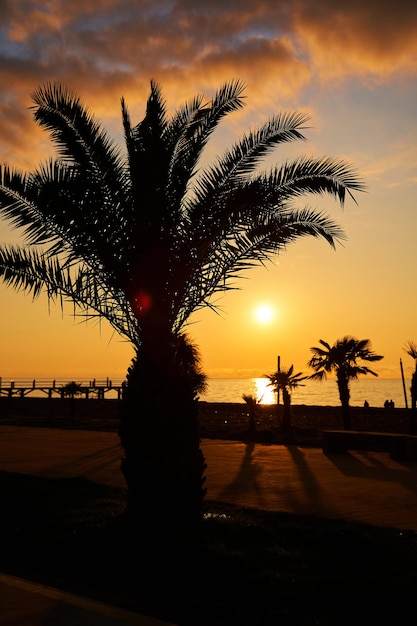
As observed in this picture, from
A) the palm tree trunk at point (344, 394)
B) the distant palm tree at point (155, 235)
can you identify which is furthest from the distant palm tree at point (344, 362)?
the distant palm tree at point (155, 235)

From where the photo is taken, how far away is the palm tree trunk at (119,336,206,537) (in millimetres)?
8109

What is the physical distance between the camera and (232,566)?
23.8 feet

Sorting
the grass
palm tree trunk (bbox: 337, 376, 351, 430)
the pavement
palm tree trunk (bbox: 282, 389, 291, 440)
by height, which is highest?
palm tree trunk (bbox: 337, 376, 351, 430)

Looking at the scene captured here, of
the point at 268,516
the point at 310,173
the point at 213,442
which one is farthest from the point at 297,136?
the point at 213,442

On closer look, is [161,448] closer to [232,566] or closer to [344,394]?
[232,566]

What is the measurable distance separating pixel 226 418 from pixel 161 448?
132ft

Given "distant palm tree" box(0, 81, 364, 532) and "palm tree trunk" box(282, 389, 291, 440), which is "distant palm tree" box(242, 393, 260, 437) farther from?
"distant palm tree" box(0, 81, 364, 532)

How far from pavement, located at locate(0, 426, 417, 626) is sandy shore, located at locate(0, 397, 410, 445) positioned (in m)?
4.56

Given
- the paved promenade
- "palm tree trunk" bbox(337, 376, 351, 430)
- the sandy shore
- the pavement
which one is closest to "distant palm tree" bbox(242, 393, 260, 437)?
the sandy shore

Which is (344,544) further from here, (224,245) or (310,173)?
(310,173)

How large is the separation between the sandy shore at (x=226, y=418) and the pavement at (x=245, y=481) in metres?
4.56

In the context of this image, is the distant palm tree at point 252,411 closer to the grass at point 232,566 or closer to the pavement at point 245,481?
the pavement at point 245,481

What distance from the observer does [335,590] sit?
6.46m

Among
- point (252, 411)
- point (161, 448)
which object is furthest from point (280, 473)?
point (252, 411)
